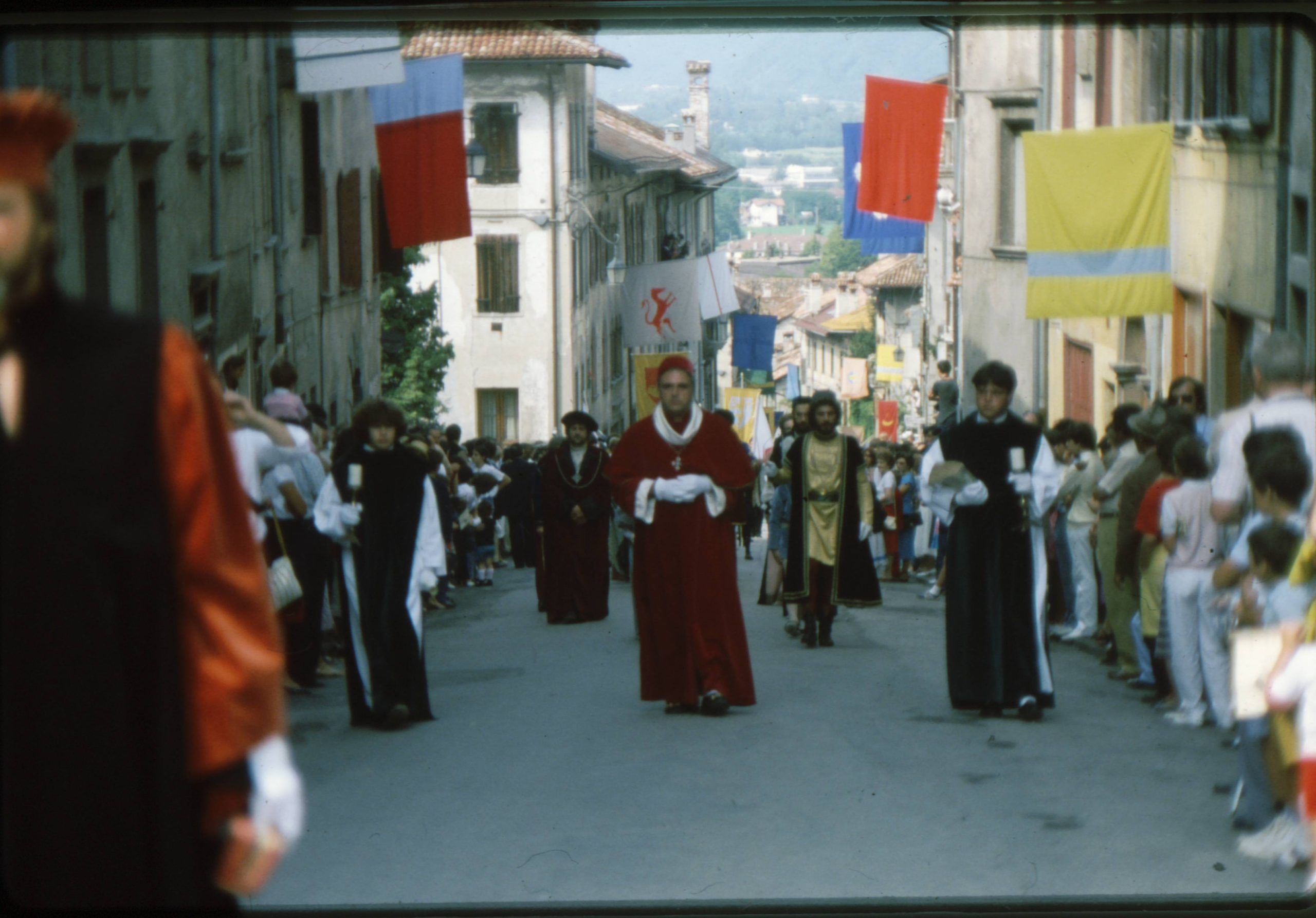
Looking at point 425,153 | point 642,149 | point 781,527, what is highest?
point 642,149

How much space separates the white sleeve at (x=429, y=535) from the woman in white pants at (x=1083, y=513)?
4395mm

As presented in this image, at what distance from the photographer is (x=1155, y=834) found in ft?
22.6

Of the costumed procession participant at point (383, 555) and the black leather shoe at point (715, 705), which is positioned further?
the black leather shoe at point (715, 705)

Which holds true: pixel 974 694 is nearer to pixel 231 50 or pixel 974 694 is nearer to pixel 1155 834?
pixel 1155 834

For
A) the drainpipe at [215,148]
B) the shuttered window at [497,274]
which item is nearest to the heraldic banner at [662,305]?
the shuttered window at [497,274]

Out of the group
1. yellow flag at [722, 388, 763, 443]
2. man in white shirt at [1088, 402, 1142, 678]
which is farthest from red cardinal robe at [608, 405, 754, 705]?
yellow flag at [722, 388, 763, 443]

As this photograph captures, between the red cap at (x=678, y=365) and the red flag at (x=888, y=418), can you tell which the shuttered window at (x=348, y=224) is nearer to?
the red cap at (x=678, y=365)

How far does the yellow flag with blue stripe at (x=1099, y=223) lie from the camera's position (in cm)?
905

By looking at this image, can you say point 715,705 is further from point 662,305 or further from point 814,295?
point 814,295

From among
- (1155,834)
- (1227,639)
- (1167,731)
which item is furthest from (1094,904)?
(1167,731)

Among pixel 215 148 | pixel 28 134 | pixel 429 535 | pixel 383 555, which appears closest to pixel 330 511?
pixel 383 555

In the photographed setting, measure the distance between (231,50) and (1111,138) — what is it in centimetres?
454

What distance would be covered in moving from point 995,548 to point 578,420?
461 centimetres

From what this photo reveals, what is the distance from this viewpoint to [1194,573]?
8.13 m
